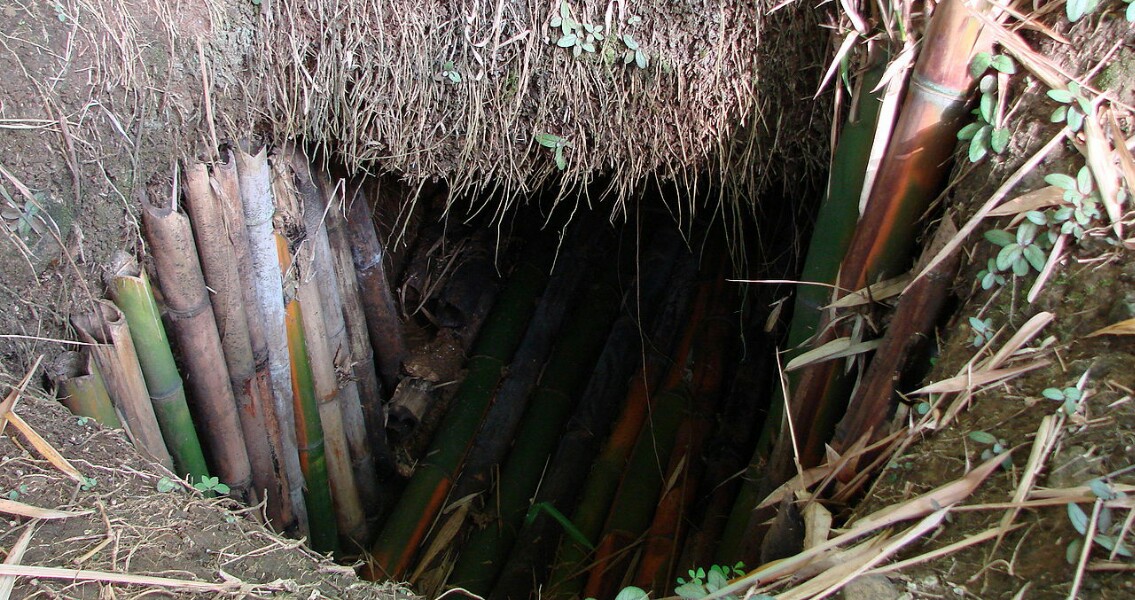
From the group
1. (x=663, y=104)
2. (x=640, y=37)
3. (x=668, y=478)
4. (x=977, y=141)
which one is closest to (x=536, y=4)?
(x=640, y=37)

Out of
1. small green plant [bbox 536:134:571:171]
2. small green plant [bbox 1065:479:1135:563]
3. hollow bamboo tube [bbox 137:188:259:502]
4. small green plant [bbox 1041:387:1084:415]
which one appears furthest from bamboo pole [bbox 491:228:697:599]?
small green plant [bbox 1065:479:1135:563]

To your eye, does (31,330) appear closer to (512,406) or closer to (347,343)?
(347,343)

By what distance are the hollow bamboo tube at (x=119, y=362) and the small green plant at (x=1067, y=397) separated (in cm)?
174

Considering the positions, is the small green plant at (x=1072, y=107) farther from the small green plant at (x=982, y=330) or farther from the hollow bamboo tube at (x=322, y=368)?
the hollow bamboo tube at (x=322, y=368)

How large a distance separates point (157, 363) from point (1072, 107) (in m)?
1.99

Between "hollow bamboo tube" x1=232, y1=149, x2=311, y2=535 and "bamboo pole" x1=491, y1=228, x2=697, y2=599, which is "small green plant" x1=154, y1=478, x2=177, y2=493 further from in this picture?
"bamboo pole" x1=491, y1=228, x2=697, y2=599

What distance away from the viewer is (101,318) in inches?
71.7

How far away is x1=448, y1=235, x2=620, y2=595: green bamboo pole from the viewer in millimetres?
2848

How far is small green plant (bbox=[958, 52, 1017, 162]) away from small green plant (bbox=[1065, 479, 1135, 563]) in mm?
657

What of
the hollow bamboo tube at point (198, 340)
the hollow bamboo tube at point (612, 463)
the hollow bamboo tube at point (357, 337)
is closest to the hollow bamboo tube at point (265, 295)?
the hollow bamboo tube at point (198, 340)

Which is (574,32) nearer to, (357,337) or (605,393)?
(357,337)

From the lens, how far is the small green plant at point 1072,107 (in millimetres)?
1395

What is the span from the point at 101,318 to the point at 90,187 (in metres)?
0.29

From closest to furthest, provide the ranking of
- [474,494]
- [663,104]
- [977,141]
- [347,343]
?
[977,141], [663,104], [347,343], [474,494]
